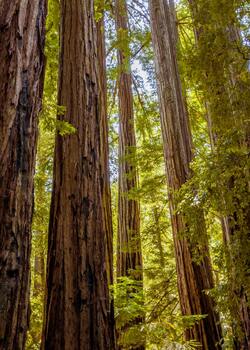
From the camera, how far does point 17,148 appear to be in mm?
1521

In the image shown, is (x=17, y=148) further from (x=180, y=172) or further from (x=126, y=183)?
(x=126, y=183)

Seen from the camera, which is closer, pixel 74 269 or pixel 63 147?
pixel 74 269

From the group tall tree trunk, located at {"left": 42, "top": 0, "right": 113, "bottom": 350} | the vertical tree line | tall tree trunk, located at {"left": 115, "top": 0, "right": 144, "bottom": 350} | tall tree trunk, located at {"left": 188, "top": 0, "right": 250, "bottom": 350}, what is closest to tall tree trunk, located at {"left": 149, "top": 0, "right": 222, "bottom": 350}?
the vertical tree line

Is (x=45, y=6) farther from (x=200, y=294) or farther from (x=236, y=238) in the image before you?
(x=200, y=294)

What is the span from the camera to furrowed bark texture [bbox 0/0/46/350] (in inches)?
53.2

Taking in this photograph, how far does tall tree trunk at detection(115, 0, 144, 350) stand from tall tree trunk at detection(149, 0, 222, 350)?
0.68 m

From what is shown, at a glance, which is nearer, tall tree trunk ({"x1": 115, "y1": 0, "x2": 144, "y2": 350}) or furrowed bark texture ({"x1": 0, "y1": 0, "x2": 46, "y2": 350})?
furrowed bark texture ({"x1": 0, "y1": 0, "x2": 46, "y2": 350})

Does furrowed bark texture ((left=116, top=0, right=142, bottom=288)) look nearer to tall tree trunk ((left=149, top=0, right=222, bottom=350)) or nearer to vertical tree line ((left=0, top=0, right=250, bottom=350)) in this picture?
tall tree trunk ((left=149, top=0, right=222, bottom=350))

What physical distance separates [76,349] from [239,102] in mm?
2405

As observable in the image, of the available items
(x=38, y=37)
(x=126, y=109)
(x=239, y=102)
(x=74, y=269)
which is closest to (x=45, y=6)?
(x=38, y=37)

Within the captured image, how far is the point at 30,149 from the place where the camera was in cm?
161

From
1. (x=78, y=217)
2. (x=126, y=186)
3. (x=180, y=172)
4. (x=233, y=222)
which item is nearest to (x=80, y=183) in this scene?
(x=78, y=217)

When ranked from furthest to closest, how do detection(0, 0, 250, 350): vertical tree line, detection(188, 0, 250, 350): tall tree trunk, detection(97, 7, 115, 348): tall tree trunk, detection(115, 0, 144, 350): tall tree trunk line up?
detection(115, 0, 144, 350): tall tree trunk → detection(97, 7, 115, 348): tall tree trunk → detection(188, 0, 250, 350): tall tree trunk → detection(0, 0, 250, 350): vertical tree line

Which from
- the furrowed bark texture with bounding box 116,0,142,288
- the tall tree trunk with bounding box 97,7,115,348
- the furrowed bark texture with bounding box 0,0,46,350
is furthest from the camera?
the furrowed bark texture with bounding box 116,0,142,288
